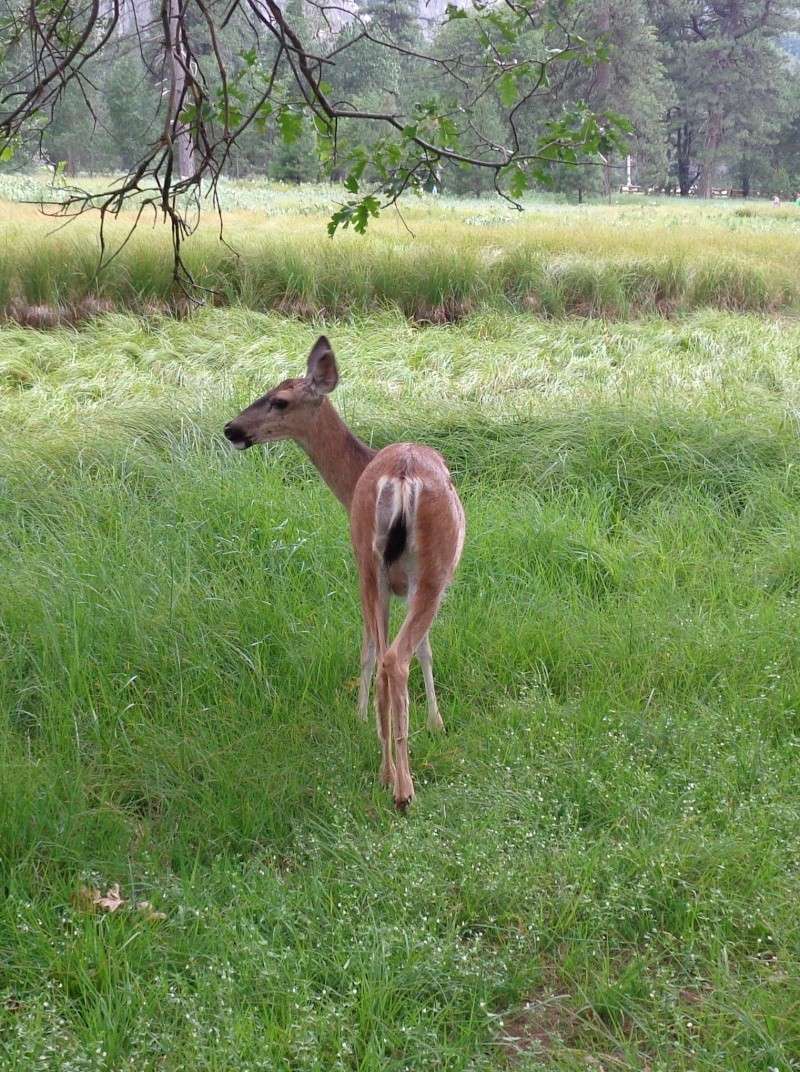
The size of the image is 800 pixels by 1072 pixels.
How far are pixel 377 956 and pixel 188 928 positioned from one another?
48cm

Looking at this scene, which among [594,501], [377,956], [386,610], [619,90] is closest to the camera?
[377,956]

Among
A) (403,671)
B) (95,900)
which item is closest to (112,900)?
(95,900)

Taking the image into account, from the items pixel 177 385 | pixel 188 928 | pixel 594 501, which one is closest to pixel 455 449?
pixel 594 501

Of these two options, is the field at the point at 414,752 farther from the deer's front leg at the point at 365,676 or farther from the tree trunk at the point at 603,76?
the tree trunk at the point at 603,76

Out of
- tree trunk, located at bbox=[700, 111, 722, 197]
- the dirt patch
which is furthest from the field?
tree trunk, located at bbox=[700, 111, 722, 197]

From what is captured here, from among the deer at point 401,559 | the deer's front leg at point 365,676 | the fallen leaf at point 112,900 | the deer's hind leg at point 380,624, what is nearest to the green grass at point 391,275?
the deer's front leg at point 365,676

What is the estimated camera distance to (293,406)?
3.52 m

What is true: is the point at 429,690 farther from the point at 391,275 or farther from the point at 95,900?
the point at 391,275

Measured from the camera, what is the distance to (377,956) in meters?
2.30

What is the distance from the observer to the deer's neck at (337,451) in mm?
3539

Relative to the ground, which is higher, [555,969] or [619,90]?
[619,90]

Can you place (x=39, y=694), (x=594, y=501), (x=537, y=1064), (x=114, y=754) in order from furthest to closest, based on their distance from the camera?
(x=594, y=501)
(x=39, y=694)
(x=114, y=754)
(x=537, y=1064)

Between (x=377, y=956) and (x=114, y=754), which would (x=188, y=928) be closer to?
(x=377, y=956)

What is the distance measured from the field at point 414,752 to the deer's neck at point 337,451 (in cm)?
59
